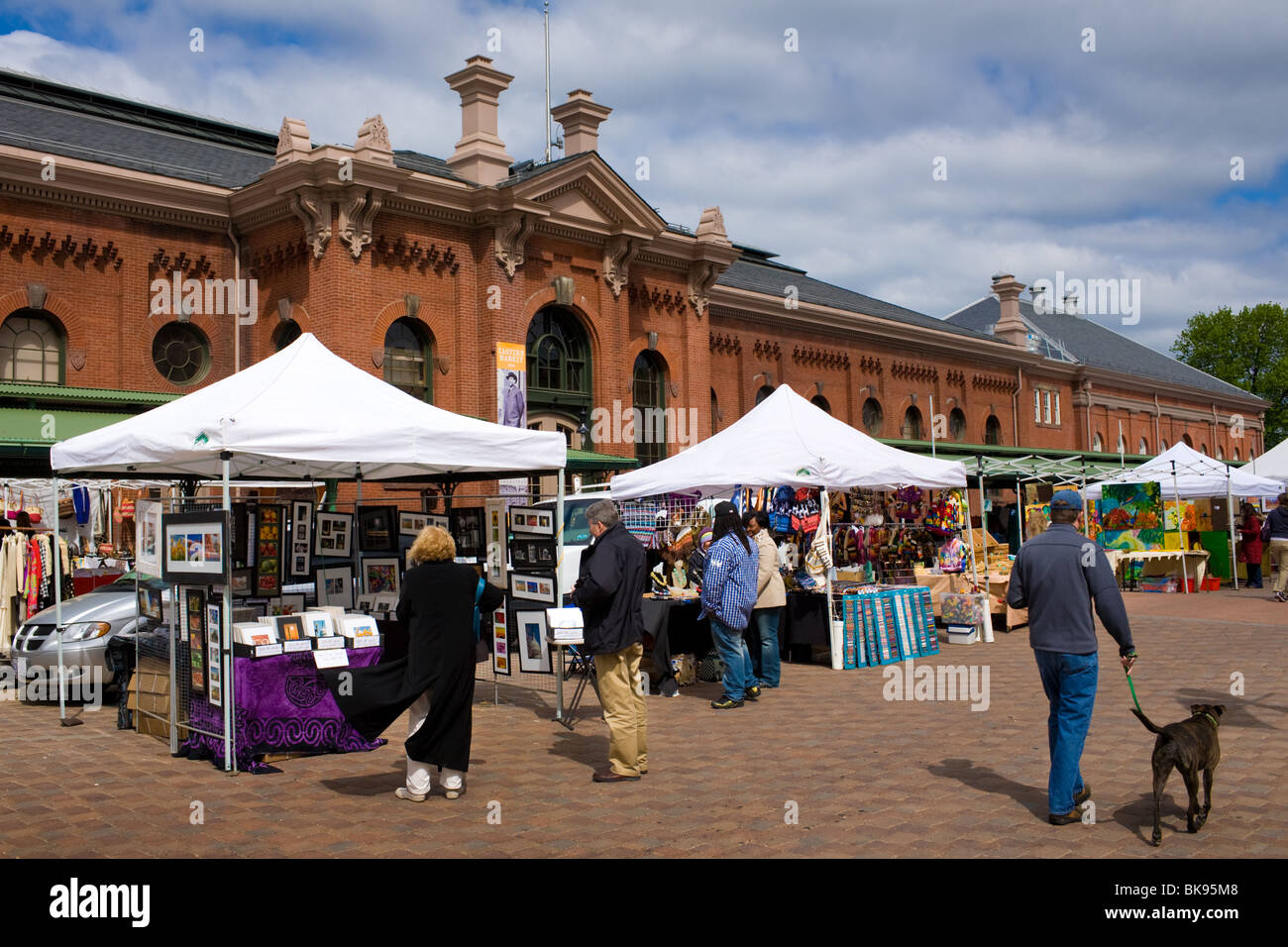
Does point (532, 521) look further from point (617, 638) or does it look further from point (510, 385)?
point (510, 385)

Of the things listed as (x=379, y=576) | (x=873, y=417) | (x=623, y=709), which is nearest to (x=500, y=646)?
(x=379, y=576)

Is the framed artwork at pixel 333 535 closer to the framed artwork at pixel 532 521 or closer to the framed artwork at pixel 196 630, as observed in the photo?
the framed artwork at pixel 532 521

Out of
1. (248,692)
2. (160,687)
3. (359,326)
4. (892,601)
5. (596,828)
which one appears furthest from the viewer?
(359,326)

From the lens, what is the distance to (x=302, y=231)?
72.4 ft

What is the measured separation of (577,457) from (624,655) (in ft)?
51.2

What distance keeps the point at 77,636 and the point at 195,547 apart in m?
3.99

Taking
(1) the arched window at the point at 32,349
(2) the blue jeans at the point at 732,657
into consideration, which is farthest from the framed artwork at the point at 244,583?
(1) the arched window at the point at 32,349

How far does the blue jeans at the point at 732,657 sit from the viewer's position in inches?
431

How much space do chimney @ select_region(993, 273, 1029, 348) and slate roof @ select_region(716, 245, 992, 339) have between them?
13.6ft

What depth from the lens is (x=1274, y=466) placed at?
27.0 m

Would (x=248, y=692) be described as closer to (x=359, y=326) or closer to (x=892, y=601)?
→ (x=892, y=601)

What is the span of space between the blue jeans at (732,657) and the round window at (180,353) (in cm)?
1552

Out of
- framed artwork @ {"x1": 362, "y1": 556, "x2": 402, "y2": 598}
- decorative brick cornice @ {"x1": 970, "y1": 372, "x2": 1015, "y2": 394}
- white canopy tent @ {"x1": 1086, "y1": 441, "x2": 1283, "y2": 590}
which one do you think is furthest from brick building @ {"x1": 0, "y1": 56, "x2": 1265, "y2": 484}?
decorative brick cornice @ {"x1": 970, "y1": 372, "x2": 1015, "y2": 394}

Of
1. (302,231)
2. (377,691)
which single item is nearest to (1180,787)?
(377,691)
